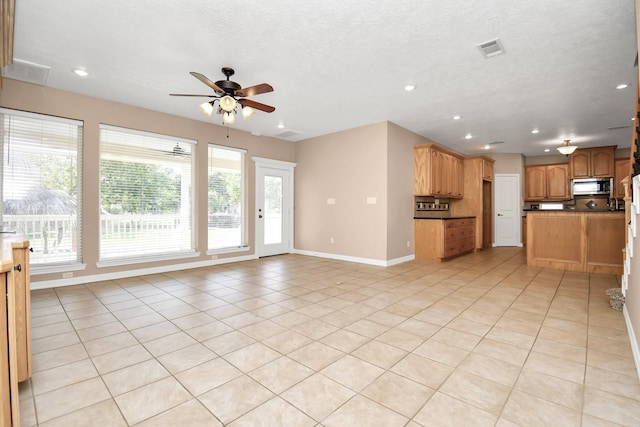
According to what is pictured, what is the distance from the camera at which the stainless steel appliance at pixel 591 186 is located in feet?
25.7

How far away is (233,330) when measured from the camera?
8.98ft

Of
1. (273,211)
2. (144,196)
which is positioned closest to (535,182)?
(273,211)

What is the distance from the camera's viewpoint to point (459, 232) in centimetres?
691

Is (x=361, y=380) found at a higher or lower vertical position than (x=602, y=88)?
lower

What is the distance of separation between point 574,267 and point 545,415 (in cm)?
487

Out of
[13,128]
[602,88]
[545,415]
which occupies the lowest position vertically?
[545,415]

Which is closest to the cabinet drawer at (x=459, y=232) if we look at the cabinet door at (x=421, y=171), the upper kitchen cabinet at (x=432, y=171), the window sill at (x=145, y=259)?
the upper kitchen cabinet at (x=432, y=171)

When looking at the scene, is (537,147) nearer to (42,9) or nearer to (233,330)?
(233,330)

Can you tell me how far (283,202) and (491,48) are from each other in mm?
5190

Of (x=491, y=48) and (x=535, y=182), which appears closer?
(x=491, y=48)

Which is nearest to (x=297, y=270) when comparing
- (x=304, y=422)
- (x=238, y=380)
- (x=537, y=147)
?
(x=238, y=380)

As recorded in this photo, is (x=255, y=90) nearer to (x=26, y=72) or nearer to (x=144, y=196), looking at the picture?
(x=26, y=72)

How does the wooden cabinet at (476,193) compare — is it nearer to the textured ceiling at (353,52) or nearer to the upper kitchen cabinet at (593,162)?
the upper kitchen cabinet at (593,162)

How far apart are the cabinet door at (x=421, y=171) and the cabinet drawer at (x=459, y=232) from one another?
39.0 inches
